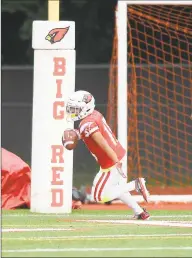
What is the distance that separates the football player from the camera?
428 inches

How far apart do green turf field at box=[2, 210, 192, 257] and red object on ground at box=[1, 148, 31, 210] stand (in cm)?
88

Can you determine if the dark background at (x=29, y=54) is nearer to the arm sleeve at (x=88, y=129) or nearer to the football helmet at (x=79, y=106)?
the football helmet at (x=79, y=106)

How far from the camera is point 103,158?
11.0m

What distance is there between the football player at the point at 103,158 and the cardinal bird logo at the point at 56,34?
1.29 m

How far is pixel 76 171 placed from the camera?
18.5 meters

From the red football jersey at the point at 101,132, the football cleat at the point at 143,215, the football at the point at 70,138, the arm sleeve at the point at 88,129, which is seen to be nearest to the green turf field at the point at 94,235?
the football cleat at the point at 143,215

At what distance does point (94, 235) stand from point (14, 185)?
3.99 metres

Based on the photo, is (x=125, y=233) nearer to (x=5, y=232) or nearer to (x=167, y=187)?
(x=5, y=232)

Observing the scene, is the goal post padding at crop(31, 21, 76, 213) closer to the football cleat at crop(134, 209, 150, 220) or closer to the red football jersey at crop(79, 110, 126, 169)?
the red football jersey at crop(79, 110, 126, 169)

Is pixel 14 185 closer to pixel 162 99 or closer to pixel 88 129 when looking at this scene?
pixel 88 129

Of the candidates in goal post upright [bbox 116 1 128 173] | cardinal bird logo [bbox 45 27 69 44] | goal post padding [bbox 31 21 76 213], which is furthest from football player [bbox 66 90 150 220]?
goal post upright [bbox 116 1 128 173]

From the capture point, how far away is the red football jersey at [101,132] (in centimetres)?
1084

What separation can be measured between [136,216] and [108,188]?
0.40m

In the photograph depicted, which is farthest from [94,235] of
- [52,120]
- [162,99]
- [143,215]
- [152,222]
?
[162,99]
